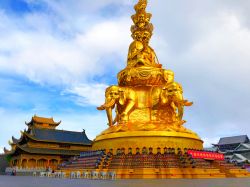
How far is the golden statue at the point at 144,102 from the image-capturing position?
1694 cm

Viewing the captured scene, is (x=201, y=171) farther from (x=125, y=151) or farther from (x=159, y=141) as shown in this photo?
(x=125, y=151)

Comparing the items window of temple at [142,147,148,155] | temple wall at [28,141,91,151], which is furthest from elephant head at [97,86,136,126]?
temple wall at [28,141,91,151]

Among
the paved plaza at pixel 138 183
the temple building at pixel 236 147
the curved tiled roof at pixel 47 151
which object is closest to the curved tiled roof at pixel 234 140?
the temple building at pixel 236 147

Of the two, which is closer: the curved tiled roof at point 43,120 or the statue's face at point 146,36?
the statue's face at point 146,36

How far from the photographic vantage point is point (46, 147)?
105 ft

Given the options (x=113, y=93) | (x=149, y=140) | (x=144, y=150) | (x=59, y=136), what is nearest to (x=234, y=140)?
(x=59, y=136)

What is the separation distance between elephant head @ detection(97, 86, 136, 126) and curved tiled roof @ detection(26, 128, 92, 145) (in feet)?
48.8

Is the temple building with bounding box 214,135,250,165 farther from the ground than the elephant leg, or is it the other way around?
the elephant leg

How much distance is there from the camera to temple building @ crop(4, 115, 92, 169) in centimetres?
3030

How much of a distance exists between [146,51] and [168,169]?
10558mm

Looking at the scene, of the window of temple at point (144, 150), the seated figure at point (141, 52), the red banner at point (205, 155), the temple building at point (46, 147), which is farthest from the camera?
the temple building at point (46, 147)

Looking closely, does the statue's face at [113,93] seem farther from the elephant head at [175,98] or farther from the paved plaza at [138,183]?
the paved plaza at [138,183]

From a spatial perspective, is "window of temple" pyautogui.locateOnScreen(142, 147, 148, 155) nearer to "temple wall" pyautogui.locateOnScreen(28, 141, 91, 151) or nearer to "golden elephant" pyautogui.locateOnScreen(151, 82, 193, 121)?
"golden elephant" pyautogui.locateOnScreen(151, 82, 193, 121)

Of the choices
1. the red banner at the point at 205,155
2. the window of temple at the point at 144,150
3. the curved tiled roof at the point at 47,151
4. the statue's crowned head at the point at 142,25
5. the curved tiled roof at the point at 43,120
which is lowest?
the red banner at the point at 205,155
